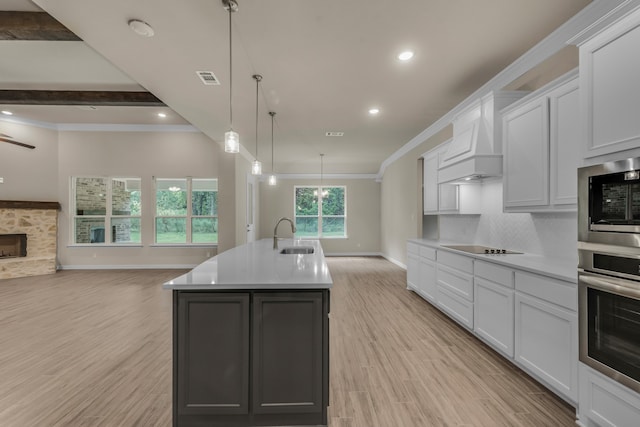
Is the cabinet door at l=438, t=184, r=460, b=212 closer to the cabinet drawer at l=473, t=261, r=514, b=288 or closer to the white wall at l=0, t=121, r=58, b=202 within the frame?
the cabinet drawer at l=473, t=261, r=514, b=288

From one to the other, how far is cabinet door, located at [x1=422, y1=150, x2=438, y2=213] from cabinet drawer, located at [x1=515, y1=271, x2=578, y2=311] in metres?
2.43

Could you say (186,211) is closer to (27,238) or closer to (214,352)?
(27,238)

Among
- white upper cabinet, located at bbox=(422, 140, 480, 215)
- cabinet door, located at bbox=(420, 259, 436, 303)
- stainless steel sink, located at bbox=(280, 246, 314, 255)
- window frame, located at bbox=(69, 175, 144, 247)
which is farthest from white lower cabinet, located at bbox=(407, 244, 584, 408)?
window frame, located at bbox=(69, 175, 144, 247)

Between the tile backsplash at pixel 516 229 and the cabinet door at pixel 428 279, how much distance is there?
27.1 inches

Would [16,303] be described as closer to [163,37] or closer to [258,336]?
[163,37]

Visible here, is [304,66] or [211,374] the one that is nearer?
[211,374]

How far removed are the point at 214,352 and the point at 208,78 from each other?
2.96m

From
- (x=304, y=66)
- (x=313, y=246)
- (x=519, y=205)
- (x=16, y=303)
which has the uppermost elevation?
(x=304, y=66)

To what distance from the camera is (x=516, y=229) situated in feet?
10.3

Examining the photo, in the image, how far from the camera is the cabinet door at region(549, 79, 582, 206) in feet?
6.86

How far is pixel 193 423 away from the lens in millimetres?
1698

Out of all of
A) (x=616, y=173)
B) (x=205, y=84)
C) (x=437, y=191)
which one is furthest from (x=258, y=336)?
(x=437, y=191)

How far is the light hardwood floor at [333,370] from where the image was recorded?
1.86m

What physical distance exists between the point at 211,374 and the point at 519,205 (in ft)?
9.57
